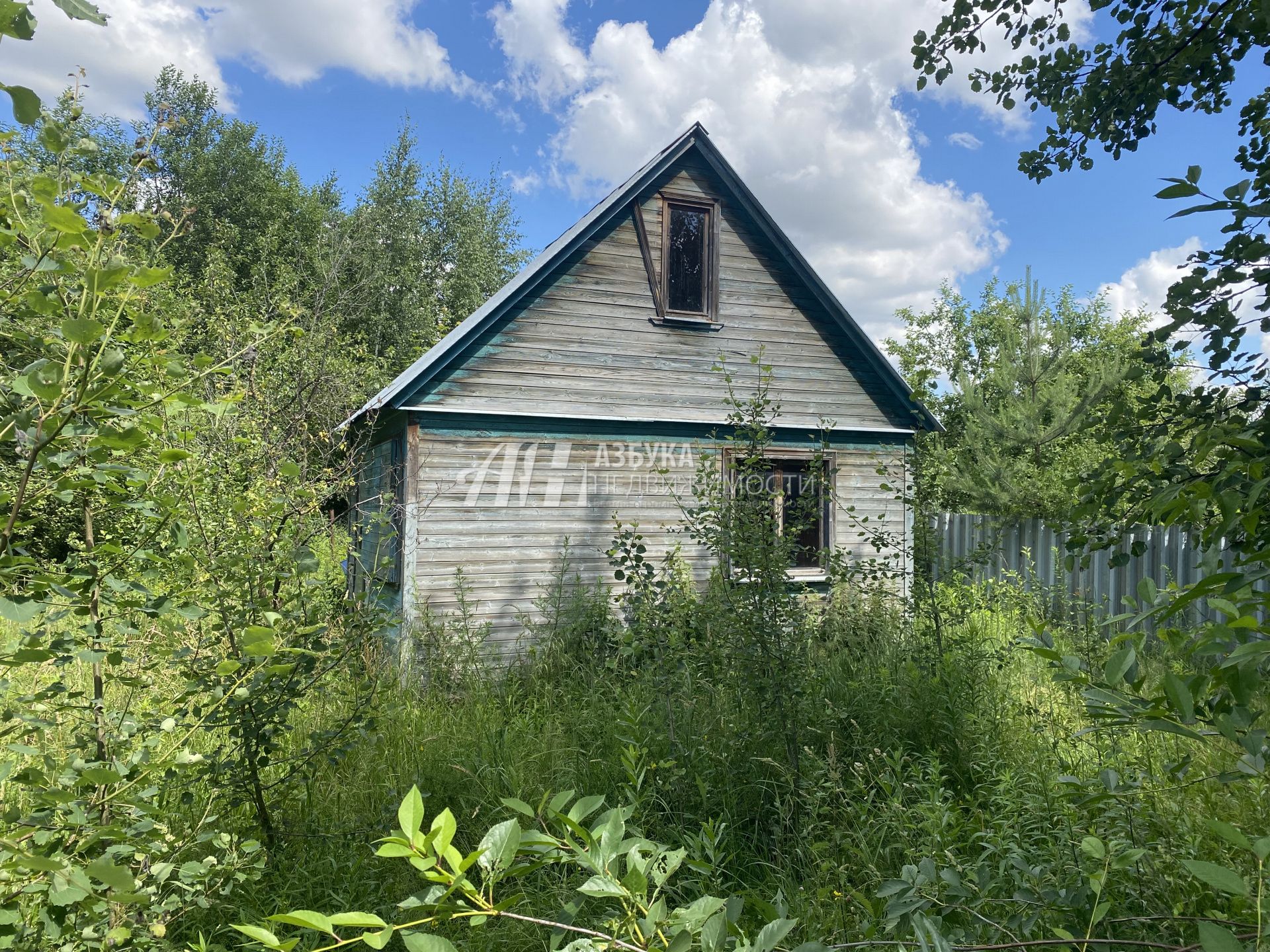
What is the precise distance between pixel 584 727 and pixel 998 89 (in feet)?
15.0

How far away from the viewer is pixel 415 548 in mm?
8289

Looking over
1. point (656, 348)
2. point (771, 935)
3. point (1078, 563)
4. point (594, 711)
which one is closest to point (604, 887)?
point (771, 935)

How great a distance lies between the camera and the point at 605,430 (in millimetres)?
9305

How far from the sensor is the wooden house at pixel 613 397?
8.52m

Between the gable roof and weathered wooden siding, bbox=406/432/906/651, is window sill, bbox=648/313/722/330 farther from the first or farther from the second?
weathered wooden siding, bbox=406/432/906/651

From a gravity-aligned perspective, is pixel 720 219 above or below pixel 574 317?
above

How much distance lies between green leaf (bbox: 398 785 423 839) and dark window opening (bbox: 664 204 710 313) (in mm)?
9321

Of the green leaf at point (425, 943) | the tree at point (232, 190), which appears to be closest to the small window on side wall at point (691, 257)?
the green leaf at point (425, 943)

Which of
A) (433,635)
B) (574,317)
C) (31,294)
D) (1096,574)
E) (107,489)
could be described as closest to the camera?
(31,294)

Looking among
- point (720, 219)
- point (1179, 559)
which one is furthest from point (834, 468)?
point (1179, 559)

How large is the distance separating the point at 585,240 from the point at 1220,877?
359 inches

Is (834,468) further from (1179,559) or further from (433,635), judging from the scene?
(433,635)

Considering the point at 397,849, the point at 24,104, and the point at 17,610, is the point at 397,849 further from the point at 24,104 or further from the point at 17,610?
the point at 24,104

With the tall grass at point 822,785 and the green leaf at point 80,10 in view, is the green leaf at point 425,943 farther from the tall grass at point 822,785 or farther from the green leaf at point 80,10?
the green leaf at point 80,10
